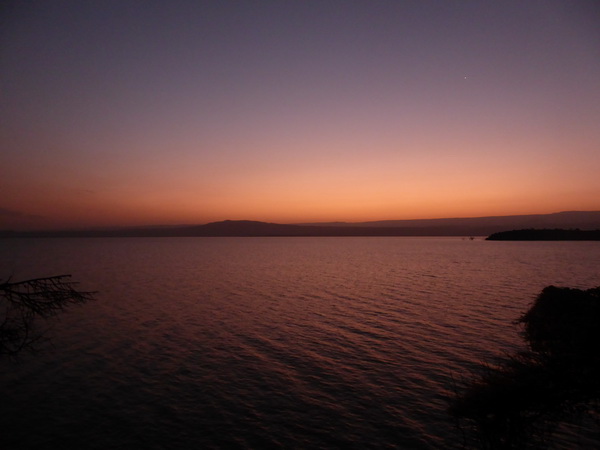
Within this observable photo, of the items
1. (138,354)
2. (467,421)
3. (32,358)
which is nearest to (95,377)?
(138,354)

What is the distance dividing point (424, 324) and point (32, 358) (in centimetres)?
3211

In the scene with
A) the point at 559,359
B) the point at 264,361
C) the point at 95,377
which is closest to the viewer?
the point at 559,359

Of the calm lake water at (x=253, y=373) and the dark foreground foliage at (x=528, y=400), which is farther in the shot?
the calm lake water at (x=253, y=373)

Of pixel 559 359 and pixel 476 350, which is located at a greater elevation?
pixel 559 359

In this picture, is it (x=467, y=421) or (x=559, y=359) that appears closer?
(x=559, y=359)

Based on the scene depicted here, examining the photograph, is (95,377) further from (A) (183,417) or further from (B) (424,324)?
(B) (424,324)

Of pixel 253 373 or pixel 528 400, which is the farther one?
pixel 253 373

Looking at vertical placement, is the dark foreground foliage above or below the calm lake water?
above

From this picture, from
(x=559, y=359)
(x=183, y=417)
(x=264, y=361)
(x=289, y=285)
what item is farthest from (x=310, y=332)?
(x=289, y=285)

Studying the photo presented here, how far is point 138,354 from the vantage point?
26188 millimetres

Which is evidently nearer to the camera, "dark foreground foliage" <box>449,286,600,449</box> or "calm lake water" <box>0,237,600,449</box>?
"dark foreground foliage" <box>449,286,600,449</box>

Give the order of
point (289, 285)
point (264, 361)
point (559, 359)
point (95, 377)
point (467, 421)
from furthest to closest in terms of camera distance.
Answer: point (289, 285) → point (264, 361) → point (95, 377) → point (467, 421) → point (559, 359)

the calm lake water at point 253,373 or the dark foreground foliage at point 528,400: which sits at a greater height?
the dark foreground foliage at point 528,400

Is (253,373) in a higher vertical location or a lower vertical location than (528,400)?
lower
